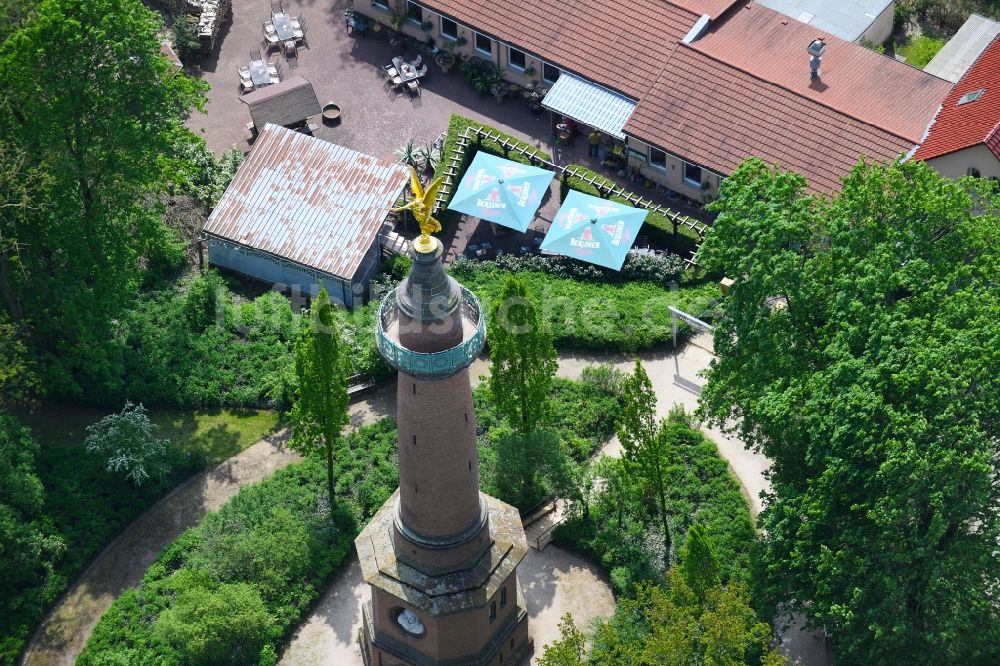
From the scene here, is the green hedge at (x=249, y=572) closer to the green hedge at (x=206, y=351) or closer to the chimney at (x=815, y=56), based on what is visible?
the green hedge at (x=206, y=351)

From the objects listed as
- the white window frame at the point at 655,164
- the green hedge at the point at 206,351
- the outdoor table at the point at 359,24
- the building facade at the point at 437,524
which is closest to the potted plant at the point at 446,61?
the outdoor table at the point at 359,24

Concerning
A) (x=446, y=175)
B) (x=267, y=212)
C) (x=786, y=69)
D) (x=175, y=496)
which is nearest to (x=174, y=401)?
(x=175, y=496)

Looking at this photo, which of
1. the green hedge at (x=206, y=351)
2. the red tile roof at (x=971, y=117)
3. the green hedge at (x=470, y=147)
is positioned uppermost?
the red tile roof at (x=971, y=117)

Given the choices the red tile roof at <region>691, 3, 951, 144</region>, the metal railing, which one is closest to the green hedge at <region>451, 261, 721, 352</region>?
the red tile roof at <region>691, 3, 951, 144</region>

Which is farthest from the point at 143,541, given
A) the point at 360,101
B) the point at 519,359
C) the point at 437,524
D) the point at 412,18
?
the point at 412,18

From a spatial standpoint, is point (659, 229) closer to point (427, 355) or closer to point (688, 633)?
point (688, 633)

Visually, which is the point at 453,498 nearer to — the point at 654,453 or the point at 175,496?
the point at 654,453

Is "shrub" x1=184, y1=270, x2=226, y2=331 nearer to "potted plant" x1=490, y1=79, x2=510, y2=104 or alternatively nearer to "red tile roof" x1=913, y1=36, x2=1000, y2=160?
"potted plant" x1=490, y1=79, x2=510, y2=104
